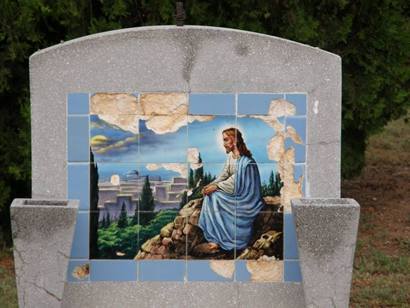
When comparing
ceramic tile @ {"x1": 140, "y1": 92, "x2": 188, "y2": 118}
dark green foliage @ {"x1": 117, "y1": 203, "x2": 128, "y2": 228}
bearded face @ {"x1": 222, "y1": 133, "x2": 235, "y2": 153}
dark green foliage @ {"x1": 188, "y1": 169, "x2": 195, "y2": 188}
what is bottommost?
dark green foliage @ {"x1": 117, "y1": 203, "x2": 128, "y2": 228}

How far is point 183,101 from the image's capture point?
18.2 feet

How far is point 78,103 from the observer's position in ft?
18.2

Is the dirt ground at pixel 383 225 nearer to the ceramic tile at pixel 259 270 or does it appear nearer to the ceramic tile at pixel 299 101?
the ceramic tile at pixel 259 270

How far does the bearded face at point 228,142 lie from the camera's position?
5578 mm

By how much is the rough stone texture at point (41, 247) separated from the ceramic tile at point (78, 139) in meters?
0.33

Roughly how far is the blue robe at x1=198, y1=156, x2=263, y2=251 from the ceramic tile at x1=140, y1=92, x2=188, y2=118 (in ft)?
1.68

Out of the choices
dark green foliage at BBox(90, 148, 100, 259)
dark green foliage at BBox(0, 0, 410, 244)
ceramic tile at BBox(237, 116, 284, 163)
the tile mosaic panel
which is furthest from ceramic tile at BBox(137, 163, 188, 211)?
dark green foliage at BBox(0, 0, 410, 244)

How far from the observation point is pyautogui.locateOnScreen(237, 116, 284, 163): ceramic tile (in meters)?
5.58

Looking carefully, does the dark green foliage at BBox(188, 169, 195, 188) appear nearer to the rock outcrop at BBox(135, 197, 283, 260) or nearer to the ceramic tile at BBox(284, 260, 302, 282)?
the rock outcrop at BBox(135, 197, 283, 260)

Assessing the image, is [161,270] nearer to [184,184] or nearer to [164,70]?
[184,184]

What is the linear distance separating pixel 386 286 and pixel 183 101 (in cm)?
292

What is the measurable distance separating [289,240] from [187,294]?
0.65 m

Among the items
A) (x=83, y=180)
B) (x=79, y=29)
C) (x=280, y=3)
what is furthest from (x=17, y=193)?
(x=83, y=180)

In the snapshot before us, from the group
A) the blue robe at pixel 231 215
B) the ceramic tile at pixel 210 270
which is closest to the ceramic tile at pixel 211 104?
the blue robe at pixel 231 215
